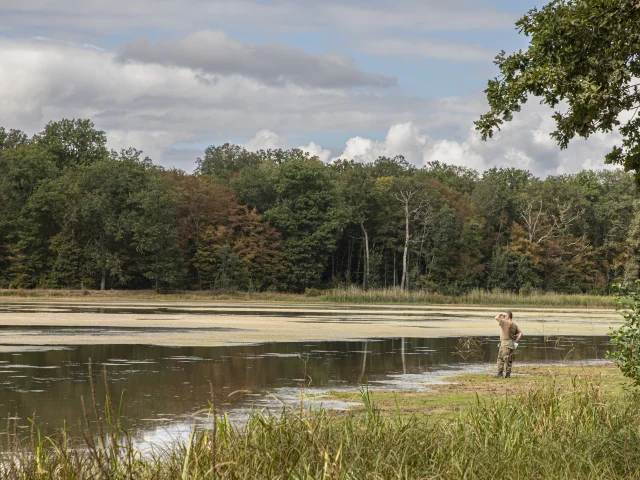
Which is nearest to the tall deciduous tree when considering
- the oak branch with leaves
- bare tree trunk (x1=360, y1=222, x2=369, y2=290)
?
bare tree trunk (x1=360, y1=222, x2=369, y2=290)

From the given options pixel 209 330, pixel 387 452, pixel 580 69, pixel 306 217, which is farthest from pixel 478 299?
pixel 387 452

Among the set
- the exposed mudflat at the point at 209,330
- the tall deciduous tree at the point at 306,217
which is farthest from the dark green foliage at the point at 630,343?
the tall deciduous tree at the point at 306,217

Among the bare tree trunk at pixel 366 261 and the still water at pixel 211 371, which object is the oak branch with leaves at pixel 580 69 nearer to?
the still water at pixel 211 371

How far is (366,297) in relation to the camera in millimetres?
79125

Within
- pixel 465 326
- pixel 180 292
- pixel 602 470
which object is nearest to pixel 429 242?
pixel 180 292

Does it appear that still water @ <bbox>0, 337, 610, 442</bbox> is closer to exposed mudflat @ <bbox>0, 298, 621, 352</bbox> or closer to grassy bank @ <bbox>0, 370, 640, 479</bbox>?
grassy bank @ <bbox>0, 370, 640, 479</bbox>

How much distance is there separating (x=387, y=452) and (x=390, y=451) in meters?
0.50

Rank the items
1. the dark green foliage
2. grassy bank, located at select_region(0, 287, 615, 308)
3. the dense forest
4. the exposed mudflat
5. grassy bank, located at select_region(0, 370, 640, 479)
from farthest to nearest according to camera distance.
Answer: the dense forest < grassy bank, located at select_region(0, 287, 615, 308) < the exposed mudflat < the dark green foliage < grassy bank, located at select_region(0, 370, 640, 479)

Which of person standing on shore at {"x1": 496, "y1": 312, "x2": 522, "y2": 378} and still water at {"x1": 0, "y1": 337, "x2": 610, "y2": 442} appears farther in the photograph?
person standing on shore at {"x1": 496, "y1": 312, "x2": 522, "y2": 378}

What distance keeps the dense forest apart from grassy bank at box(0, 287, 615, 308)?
2241 mm

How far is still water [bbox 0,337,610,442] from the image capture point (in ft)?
50.2

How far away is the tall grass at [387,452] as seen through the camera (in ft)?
24.6

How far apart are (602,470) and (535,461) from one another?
0.70 meters

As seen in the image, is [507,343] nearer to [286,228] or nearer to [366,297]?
[366,297]
